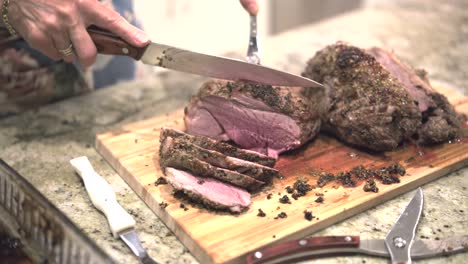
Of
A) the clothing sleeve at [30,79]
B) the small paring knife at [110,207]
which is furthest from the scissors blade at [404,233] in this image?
the clothing sleeve at [30,79]

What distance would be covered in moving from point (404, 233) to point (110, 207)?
1.08 m

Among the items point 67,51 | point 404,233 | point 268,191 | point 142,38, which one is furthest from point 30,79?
point 404,233

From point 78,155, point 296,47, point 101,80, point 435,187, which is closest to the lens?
point 435,187

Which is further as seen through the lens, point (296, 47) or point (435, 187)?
point (296, 47)

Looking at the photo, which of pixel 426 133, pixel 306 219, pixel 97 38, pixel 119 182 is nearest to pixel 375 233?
pixel 306 219

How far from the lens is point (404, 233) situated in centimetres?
209

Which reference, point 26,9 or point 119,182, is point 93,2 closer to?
point 26,9

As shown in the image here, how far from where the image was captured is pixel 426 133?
260 cm

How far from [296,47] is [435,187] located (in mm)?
1684

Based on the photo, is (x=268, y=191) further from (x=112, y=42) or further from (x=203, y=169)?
(x=112, y=42)

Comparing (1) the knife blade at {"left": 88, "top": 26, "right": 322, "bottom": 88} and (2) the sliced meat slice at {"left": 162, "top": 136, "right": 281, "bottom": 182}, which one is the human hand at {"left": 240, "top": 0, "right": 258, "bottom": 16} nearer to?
(1) the knife blade at {"left": 88, "top": 26, "right": 322, "bottom": 88}

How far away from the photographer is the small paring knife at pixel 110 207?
205 cm

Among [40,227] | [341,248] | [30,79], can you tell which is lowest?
[341,248]

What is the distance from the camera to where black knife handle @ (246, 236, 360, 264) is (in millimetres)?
1955
